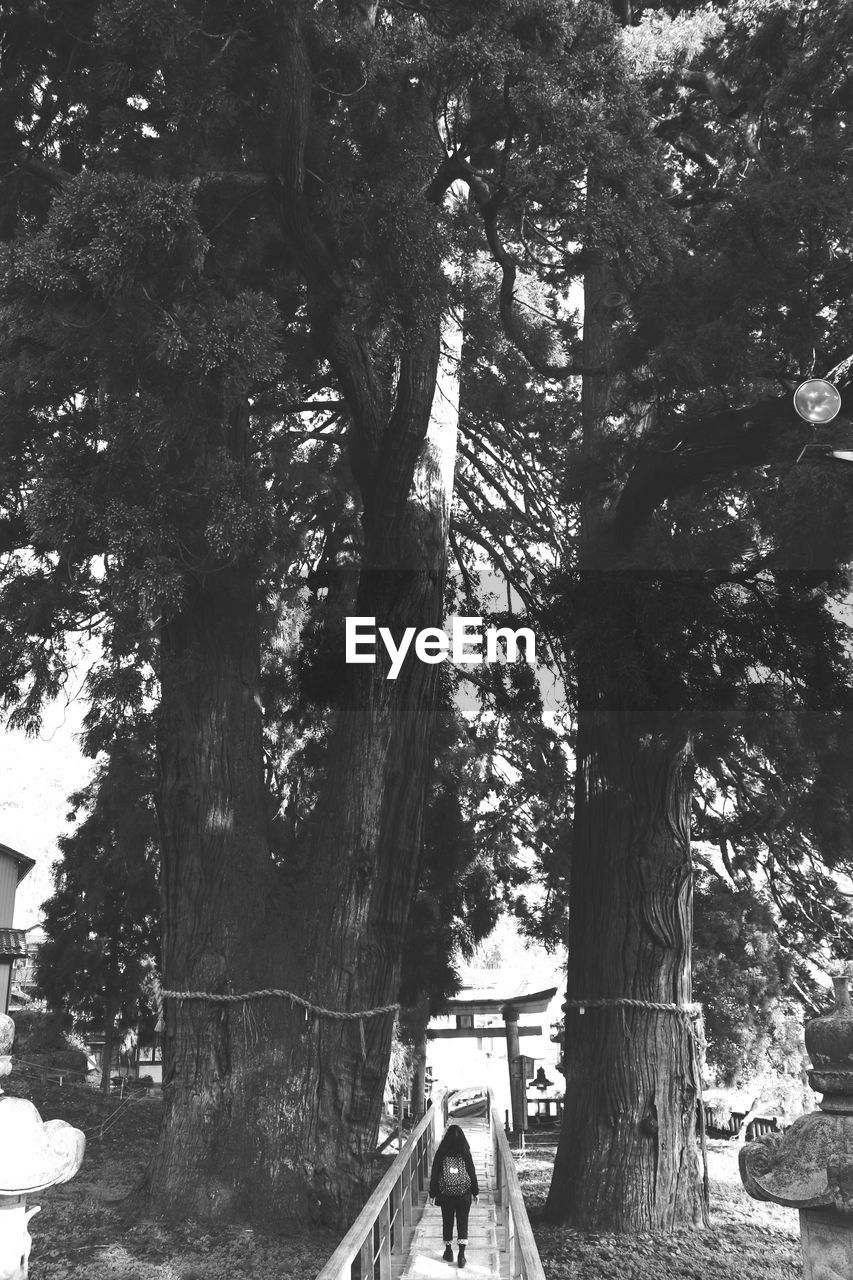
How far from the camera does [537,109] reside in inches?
247

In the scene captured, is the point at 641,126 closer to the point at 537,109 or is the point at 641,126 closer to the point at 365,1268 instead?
the point at 537,109

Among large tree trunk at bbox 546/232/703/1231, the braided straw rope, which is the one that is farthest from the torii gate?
the braided straw rope

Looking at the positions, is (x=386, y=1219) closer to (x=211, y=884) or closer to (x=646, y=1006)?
(x=211, y=884)

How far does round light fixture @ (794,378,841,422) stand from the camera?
5.55 meters

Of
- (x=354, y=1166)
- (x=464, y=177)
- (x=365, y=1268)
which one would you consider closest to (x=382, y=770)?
(x=354, y=1166)

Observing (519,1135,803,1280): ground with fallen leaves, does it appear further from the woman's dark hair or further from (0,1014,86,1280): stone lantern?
(0,1014,86,1280): stone lantern

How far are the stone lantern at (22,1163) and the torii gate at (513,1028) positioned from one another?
46.0 feet

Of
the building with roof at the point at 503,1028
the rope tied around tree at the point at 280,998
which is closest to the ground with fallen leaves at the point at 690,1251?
the rope tied around tree at the point at 280,998

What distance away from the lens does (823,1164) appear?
2.90 m

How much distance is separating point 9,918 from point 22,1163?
1992 centimetres

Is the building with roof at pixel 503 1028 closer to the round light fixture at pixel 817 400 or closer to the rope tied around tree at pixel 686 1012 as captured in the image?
the rope tied around tree at pixel 686 1012

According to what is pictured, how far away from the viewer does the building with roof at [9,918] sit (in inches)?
773

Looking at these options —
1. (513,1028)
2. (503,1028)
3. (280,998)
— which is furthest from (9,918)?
(280,998)

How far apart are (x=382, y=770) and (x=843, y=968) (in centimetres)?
471
